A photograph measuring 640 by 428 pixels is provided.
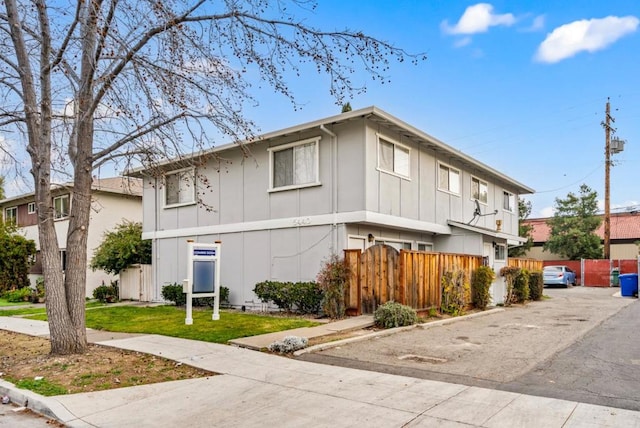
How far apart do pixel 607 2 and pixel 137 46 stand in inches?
510

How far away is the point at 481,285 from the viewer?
15.6 metres

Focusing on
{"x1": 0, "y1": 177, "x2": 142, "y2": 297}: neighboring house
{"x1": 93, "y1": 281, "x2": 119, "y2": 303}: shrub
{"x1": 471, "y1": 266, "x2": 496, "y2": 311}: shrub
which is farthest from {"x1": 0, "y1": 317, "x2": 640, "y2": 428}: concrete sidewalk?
{"x1": 0, "y1": 177, "x2": 142, "y2": 297}: neighboring house

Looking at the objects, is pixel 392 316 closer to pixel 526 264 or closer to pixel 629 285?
pixel 526 264

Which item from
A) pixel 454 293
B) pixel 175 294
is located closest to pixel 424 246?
pixel 454 293

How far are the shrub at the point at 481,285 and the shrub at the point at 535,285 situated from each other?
4974 mm

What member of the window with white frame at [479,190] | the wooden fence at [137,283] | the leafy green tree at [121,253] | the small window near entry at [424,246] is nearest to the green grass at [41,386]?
the wooden fence at [137,283]

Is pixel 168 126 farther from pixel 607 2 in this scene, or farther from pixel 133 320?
pixel 607 2

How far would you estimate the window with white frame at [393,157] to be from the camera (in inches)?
564

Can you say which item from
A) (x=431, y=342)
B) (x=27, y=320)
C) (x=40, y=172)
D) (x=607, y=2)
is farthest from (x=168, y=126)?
(x=607, y=2)

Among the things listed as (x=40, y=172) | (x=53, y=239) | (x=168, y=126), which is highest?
(x=168, y=126)

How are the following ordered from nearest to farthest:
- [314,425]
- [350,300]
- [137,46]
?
[314,425], [137,46], [350,300]

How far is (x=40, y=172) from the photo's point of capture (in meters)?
8.34

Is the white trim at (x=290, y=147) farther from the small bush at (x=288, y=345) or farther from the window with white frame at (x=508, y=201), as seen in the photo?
the window with white frame at (x=508, y=201)

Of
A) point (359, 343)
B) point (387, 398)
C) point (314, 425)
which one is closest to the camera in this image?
Result: point (314, 425)
